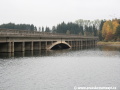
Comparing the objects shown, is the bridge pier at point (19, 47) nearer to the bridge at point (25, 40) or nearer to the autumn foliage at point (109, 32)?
the bridge at point (25, 40)

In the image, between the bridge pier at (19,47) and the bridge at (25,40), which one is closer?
the bridge at (25,40)

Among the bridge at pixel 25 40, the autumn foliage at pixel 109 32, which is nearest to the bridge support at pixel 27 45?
the bridge at pixel 25 40

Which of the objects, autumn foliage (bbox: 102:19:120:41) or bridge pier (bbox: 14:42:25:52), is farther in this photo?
autumn foliage (bbox: 102:19:120:41)

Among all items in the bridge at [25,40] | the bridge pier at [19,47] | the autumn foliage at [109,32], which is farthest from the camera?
the autumn foliage at [109,32]

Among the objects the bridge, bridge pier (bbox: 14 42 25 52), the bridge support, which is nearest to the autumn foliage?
the bridge support

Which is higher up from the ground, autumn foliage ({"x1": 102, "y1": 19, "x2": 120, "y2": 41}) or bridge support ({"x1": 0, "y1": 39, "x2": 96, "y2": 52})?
autumn foliage ({"x1": 102, "y1": 19, "x2": 120, "y2": 41})

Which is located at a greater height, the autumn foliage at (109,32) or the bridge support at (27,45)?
the autumn foliage at (109,32)

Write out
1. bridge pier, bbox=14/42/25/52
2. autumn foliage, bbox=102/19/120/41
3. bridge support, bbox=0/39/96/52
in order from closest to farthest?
bridge support, bbox=0/39/96/52, bridge pier, bbox=14/42/25/52, autumn foliage, bbox=102/19/120/41

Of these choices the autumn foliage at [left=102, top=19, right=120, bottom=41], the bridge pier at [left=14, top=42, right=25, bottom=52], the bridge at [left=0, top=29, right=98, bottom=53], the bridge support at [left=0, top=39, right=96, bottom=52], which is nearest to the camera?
the bridge at [left=0, top=29, right=98, bottom=53]

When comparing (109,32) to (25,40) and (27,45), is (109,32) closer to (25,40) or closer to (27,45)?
(27,45)

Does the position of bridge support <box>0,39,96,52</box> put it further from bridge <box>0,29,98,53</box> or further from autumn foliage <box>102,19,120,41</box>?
autumn foliage <box>102,19,120,41</box>

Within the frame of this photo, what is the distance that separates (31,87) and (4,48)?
4043 centimetres

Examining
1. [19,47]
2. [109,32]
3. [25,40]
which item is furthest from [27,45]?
[109,32]

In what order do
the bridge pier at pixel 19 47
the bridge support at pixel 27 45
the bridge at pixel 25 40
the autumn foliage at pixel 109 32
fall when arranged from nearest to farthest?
the bridge at pixel 25 40, the bridge support at pixel 27 45, the bridge pier at pixel 19 47, the autumn foliage at pixel 109 32
